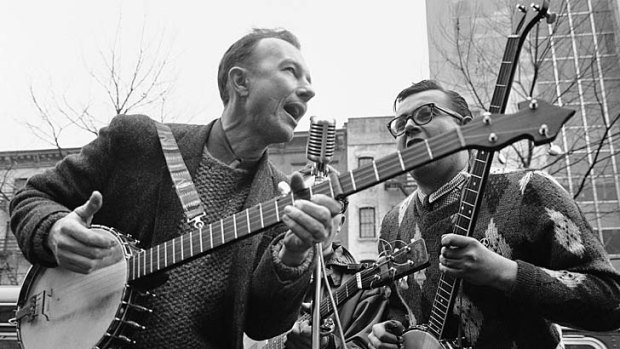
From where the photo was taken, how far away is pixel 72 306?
219 cm

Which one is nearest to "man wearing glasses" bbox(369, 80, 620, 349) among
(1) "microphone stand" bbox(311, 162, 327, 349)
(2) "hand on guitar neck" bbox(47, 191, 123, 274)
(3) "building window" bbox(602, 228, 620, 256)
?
(1) "microphone stand" bbox(311, 162, 327, 349)

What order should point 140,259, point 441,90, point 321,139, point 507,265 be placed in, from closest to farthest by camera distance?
point 321,139
point 140,259
point 507,265
point 441,90

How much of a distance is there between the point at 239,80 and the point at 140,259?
1021 millimetres

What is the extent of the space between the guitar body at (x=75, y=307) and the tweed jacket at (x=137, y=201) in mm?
133

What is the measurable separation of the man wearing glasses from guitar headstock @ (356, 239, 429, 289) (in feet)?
0.35

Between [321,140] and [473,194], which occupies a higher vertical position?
[321,140]

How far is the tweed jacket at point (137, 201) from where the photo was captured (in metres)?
2.21

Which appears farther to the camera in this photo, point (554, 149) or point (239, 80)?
point (239, 80)

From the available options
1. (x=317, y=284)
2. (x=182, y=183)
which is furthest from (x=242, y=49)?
(x=317, y=284)

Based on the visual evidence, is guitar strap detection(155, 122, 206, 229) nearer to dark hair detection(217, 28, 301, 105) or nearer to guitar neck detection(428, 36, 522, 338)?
dark hair detection(217, 28, 301, 105)

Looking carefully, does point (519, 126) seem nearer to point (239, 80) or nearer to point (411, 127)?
point (411, 127)

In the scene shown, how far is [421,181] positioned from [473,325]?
853 millimetres

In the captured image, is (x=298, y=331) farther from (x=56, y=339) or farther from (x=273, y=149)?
(x=273, y=149)

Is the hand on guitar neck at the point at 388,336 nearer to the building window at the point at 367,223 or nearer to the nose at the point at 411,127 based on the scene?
the nose at the point at 411,127
